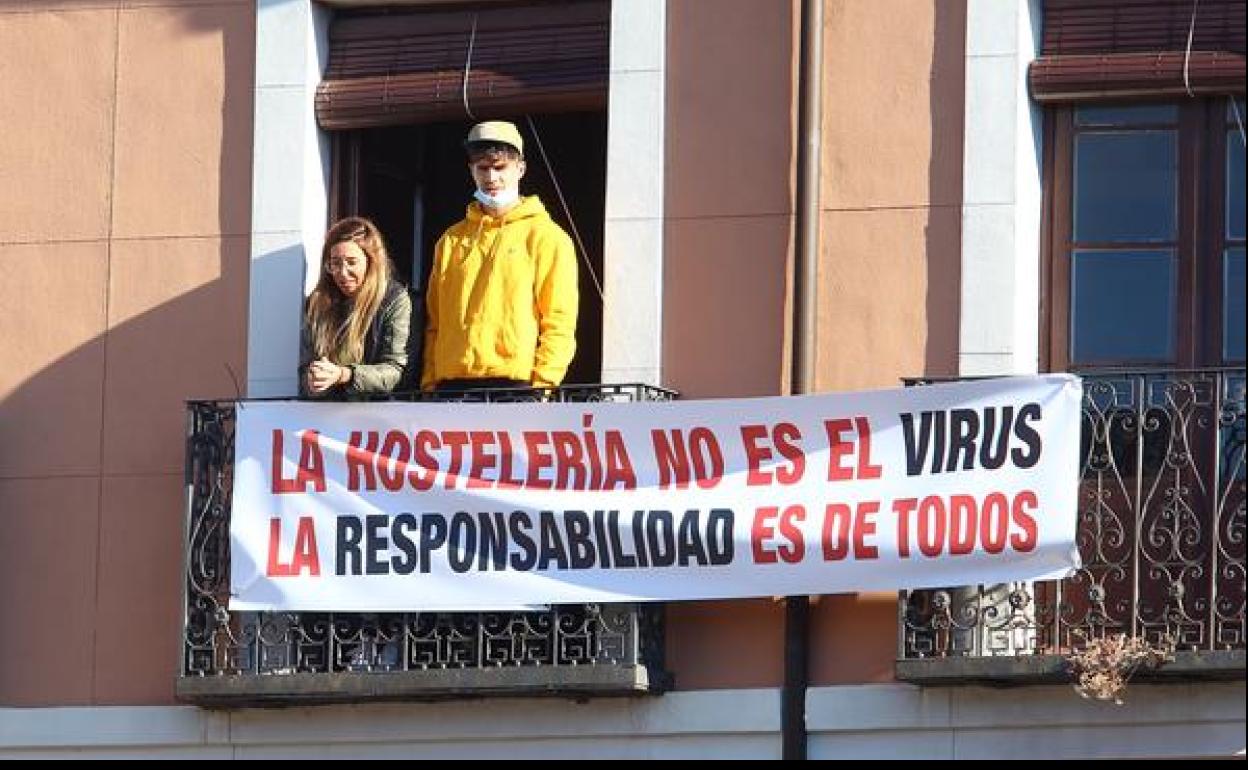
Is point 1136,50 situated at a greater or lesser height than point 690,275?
greater

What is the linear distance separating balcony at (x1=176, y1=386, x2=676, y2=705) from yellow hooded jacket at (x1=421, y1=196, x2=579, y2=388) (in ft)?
0.48

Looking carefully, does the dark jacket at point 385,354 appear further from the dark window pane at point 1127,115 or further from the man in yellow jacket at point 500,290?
the dark window pane at point 1127,115

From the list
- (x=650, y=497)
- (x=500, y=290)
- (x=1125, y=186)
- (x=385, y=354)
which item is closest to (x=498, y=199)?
(x=500, y=290)

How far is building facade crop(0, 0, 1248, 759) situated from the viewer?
19.5 metres

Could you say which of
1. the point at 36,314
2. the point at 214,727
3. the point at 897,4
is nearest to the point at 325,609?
the point at 214,727

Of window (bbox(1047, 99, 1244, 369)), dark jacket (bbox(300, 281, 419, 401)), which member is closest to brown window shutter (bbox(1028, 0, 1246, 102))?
window (bbox(1047, 99, 1244, 369))

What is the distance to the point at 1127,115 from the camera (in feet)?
66.4

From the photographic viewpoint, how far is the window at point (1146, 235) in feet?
65.4

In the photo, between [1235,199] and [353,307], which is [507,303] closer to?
[353,307]

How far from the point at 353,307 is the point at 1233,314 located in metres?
3.88

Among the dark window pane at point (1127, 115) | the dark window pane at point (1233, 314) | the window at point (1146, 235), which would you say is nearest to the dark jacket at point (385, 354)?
the window at point (1146, 235)

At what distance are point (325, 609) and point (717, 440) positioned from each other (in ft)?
6.10

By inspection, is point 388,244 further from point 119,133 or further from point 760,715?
point 760,715

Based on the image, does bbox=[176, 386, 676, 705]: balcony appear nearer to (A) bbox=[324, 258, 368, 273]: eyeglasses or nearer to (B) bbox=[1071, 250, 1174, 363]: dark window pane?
(A) bbox=[324, 258, 368, 273]: eyeglasses
